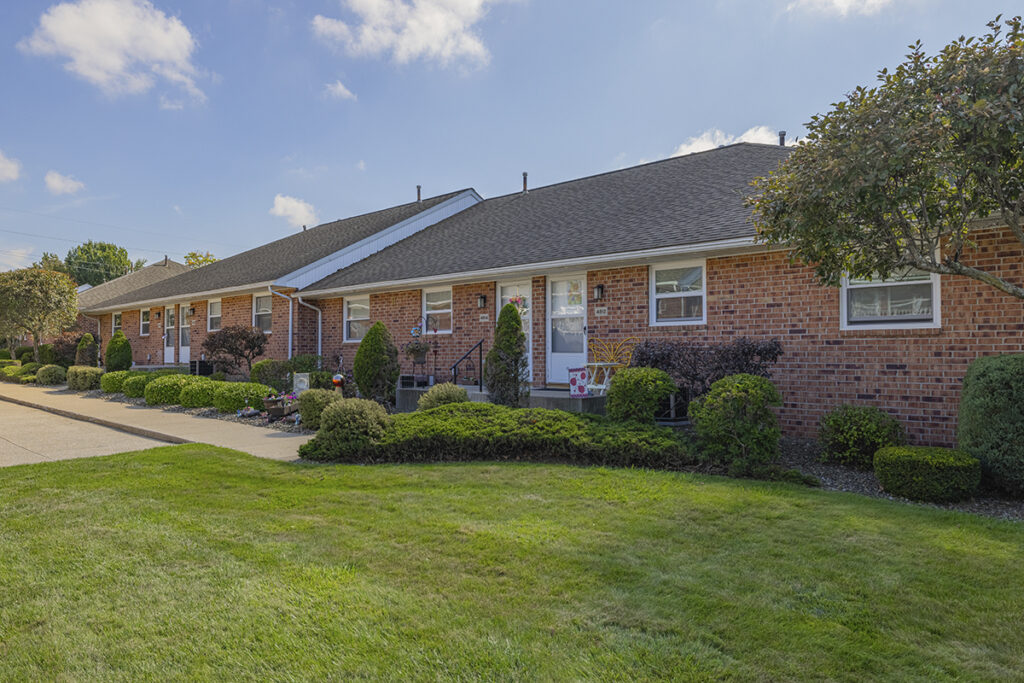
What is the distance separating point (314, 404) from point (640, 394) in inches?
203

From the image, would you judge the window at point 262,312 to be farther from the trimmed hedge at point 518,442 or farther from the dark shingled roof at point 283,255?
the trimmed hedge at point 518,442

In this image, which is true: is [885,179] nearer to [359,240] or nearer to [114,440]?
[114,440]

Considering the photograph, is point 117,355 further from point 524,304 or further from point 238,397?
point 524,304

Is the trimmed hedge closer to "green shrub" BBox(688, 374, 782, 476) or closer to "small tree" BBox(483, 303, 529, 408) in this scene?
"green shrub" BBox(688, 374, 782, 476)

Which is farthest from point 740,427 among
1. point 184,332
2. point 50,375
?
point 50,375

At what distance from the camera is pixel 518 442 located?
6871 millimetres

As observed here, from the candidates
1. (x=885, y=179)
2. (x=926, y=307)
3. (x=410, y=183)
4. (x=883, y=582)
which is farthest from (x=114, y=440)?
(x=410, y=183)

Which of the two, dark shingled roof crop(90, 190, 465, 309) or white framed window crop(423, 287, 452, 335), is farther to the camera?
dark shingled roof crop(90, 190, 465, 309)

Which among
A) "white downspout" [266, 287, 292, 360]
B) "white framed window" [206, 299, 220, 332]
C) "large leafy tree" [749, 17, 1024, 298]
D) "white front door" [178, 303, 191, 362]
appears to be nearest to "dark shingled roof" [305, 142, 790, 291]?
"white downspout" [266, 287, 292, 360]

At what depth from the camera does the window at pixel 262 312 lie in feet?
56.3

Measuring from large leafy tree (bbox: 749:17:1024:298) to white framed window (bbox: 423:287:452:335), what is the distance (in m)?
8.35

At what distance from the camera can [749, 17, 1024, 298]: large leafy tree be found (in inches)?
178

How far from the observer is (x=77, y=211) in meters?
45.0

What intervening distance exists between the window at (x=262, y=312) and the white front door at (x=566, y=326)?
31.6 ft
